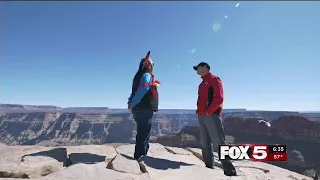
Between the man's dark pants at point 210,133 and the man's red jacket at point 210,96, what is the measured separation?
0.13 metres

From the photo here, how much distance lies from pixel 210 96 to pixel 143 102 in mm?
1254

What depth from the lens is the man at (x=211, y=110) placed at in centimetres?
431

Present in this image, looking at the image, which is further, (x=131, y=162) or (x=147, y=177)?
(x=131, y=162)

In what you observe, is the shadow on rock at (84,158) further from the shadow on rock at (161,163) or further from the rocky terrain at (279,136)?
the rocky terrain at (279,136)

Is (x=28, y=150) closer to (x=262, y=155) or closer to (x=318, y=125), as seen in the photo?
(x=262, y=155)

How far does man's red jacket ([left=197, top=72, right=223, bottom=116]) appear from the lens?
14.2ft

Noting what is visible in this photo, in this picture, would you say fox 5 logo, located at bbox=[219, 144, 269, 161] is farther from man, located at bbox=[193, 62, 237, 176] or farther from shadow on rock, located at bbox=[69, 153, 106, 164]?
shadow on rock, located at bbox=[69, 153, 106, 164]

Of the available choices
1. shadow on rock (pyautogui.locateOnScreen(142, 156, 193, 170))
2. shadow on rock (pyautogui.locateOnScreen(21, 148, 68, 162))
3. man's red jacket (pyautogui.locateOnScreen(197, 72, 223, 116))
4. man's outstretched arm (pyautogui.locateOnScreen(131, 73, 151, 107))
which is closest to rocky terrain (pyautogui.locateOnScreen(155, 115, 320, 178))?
shadow on rock (pyautogui.locateOnScreen(142, 156, 193, 170))

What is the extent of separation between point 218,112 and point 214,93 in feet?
1.19

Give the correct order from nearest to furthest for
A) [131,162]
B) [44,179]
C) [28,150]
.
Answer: [44,179]
[131,162]
[28,150]

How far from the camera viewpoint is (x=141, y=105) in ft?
15.2

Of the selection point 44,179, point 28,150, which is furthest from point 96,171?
point 28,150

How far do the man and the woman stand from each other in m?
0.89

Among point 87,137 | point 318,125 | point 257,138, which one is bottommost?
point 87,137
